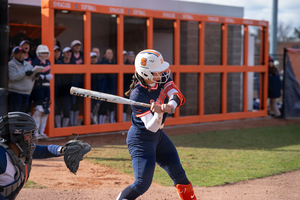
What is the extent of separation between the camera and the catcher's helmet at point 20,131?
238 cm

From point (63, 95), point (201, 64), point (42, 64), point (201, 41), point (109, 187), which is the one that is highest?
point (201, 41)

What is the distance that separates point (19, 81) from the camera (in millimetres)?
7305

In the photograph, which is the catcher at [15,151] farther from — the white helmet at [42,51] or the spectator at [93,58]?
the spectator at [93,58]

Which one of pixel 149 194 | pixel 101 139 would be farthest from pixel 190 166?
pixel 101 139

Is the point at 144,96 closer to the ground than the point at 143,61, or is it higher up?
closer to the ground

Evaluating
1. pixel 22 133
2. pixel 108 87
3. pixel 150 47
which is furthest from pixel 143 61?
pixel 150 47

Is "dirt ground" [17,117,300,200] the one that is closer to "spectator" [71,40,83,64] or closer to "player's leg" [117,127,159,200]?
"player's leg" [117,127,159,200]

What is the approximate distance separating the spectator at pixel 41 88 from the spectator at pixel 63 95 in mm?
364

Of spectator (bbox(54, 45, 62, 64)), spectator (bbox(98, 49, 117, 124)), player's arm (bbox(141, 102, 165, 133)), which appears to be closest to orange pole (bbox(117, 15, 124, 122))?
spectator (bbox(98, 49, 117, 124))

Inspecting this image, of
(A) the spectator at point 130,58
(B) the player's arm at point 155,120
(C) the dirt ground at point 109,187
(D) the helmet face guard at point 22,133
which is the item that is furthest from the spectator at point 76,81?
(D) the helmet face guard at point 22,133

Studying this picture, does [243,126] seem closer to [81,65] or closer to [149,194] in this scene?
[81,65]

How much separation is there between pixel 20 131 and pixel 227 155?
192 inches

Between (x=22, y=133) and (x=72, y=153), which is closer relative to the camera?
(x=22, y=133)

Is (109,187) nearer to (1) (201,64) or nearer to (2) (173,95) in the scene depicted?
(2) (173,95)
